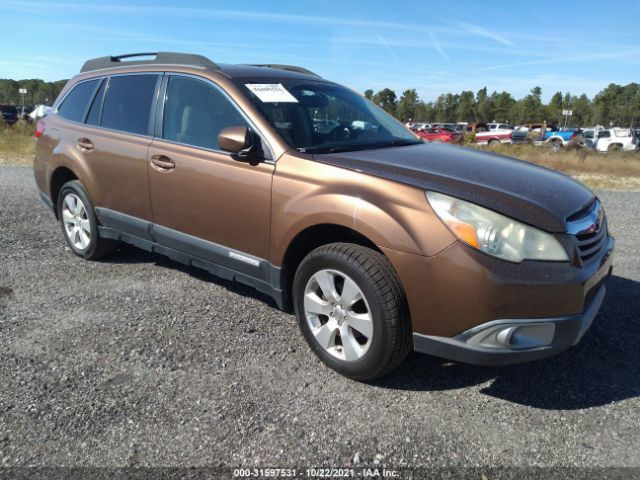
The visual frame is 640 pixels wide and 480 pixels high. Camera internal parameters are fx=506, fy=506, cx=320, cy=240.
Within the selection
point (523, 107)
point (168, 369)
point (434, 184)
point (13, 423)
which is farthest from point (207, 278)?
point (523, 107)

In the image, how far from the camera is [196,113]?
12.0ft

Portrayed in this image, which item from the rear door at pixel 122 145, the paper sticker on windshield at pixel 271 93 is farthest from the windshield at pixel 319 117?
the rear door at pixel 122 145

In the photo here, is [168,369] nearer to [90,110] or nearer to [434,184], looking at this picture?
[434,184]

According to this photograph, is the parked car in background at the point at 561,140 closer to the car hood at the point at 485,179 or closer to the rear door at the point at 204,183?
the car hood at the point at 485,179

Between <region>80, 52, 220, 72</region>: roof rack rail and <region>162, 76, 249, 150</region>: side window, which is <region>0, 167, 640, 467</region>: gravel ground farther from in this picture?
<region>80, 52, 220, 72</region>: roof rack rail

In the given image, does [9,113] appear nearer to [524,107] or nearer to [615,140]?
[615,140]

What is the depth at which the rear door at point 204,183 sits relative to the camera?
10.6ft

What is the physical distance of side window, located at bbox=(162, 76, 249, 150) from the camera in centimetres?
345

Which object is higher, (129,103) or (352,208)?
(129,103)

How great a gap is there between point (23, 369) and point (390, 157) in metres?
2.50

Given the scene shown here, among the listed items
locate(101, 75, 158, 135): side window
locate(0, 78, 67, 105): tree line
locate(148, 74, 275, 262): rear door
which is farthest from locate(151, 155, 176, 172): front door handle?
locate(0, 78, 67, 105): tree line

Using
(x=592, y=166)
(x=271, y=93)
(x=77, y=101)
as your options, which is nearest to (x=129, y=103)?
(x=77, y=101)

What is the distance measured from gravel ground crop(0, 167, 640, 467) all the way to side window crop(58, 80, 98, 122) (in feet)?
5.66

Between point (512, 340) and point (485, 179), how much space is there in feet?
2.99
